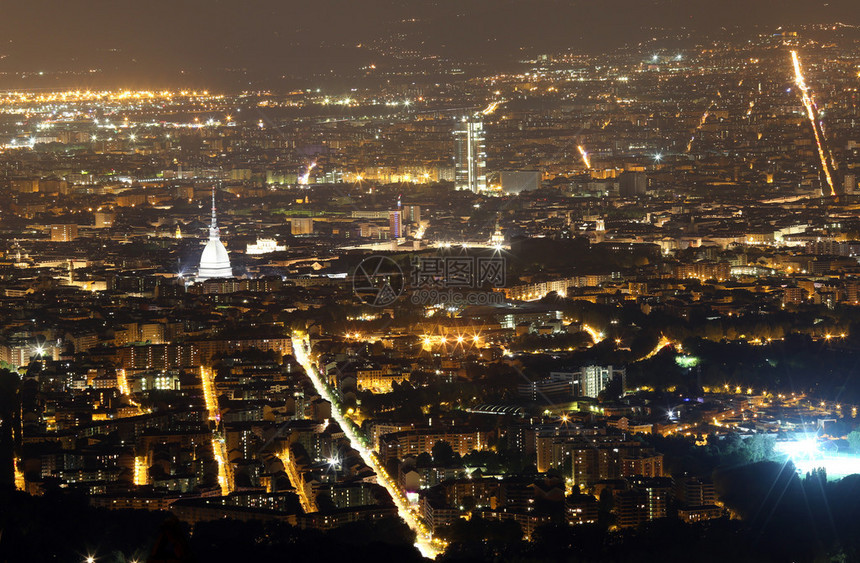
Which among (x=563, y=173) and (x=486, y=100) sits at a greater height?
(x=486, y=100)

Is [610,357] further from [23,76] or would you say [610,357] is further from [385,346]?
[23,76]

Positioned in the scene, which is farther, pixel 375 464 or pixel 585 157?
pixel 585 157

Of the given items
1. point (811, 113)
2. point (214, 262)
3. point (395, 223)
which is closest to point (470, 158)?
point (811, 113)

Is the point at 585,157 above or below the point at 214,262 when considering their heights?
above

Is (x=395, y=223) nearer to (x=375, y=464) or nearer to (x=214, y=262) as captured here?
(x=214, y=262)

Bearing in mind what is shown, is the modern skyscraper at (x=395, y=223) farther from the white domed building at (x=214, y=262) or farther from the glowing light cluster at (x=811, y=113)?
the glowing light cluster at (x=811, y=113)

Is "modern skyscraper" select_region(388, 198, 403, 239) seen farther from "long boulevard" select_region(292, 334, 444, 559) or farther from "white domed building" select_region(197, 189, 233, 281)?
"long boulevard" select_region(292, 334, 444, 559)

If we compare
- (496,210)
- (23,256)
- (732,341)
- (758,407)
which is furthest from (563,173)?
(758,407)
